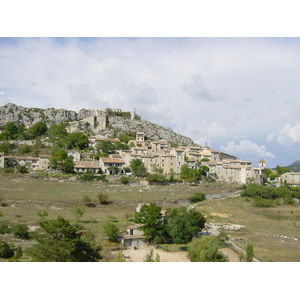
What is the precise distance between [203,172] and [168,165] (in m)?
7.44

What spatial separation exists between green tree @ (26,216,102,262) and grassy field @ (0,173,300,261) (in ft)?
12.4

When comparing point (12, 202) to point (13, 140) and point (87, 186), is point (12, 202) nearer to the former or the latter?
point (87, 186)

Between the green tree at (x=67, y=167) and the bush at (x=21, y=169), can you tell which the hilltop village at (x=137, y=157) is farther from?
the bush at (x=21, y=169)

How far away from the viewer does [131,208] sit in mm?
Result: 41906

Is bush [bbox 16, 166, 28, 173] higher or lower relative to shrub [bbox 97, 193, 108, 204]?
higher

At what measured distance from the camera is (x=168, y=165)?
6494 cm

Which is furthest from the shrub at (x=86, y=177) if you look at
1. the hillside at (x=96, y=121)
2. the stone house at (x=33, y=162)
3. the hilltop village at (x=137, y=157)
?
the hillside at (x=96, y=121)

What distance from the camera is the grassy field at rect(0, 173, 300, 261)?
29828 millimetres

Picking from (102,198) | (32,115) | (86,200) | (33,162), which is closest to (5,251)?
(86,200)

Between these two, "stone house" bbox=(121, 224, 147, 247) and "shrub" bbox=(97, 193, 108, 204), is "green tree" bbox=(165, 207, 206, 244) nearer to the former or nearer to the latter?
"stone house" bbox=(121, 224, 147, 247)

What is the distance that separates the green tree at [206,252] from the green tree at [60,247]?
707 centimetres

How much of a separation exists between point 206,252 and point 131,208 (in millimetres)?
21859

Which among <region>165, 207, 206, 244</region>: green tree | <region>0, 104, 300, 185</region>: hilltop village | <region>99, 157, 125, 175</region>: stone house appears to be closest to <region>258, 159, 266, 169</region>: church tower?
<region>0, 104, 300, 185</region>: hilltop village

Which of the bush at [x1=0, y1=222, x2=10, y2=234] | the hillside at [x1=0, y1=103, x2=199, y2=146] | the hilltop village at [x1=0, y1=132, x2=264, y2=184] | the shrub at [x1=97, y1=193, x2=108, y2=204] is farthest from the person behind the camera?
the hillside at [x1=0, y1=103, x2=199, y2=146]
